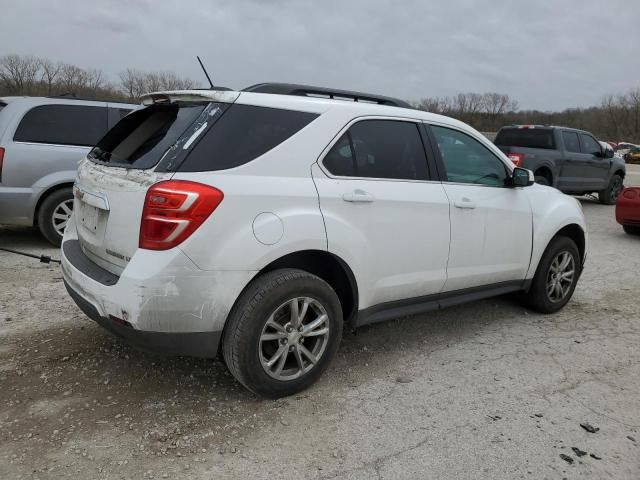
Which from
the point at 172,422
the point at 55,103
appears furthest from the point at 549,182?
the point at 172,422

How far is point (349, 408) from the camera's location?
2988 millimetres

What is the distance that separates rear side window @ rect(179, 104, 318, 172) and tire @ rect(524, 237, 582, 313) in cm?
269

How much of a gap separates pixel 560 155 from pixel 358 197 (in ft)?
32.6

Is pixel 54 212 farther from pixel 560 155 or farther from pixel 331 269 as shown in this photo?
pixel 560 155

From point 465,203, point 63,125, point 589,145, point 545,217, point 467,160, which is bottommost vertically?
point 545,217

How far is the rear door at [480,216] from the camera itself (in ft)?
12.2

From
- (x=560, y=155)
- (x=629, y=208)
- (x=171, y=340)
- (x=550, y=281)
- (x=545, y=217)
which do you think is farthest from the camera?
(x=560, y=155)

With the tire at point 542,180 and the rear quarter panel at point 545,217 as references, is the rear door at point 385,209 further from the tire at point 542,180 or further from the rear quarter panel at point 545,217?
the tire at point 542,180

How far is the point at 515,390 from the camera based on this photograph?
326 cm

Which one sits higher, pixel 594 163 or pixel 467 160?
pixel 594 163

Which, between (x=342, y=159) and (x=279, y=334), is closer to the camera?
(x=279, y=334)

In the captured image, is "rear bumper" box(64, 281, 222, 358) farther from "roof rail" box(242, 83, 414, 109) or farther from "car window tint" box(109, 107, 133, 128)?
"car window tint" box(109, 107, 133, 128)

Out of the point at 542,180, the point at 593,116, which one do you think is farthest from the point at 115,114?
the point at 593,116

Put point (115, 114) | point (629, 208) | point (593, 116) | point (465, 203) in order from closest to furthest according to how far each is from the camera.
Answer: point (465, 203) → point (115, 114) → point (629, 208) → point (593, 116)
